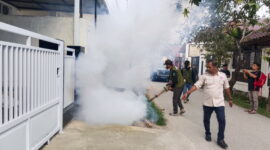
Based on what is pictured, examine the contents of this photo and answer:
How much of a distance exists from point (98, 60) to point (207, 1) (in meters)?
3.35

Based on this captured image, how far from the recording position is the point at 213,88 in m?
5.12

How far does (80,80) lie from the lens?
6.34 meters

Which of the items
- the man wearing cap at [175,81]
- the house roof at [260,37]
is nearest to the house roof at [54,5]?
the man wearing cap at [175,81]

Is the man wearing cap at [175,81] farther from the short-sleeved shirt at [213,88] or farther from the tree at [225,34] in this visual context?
the tree at [225,34]

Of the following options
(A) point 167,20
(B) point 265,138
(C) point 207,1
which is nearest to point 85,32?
(A) point 167,20

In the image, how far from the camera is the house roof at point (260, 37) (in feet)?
36.3

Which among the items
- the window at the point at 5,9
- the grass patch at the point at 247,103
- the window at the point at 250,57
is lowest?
the grass patch at the point at 247,103

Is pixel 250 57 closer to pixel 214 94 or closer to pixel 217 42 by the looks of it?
pixel 217 42

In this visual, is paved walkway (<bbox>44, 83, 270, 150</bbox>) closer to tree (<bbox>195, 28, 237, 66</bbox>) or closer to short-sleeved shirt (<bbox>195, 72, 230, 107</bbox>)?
short-sleeved shirt (<bbox>195, 72, 230, 107</bbox>)

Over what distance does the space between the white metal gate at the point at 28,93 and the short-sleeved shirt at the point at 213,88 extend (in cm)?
283

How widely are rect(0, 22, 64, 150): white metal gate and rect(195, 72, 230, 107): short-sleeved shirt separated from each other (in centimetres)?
283

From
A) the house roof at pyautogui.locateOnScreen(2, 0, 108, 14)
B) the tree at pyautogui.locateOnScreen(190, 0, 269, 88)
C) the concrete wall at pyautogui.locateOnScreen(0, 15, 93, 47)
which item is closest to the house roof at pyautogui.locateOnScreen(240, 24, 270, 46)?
the tree at pyautogui.locateOnScreen(190, 0, 269, 88)

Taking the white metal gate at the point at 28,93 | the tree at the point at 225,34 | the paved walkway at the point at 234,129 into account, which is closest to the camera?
the white metal gate at the point at 28,93

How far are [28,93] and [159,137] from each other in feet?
8.87
